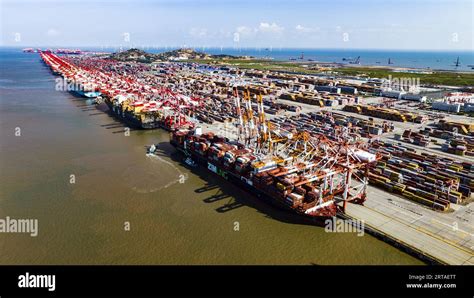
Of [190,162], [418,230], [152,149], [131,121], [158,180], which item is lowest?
[418,230]

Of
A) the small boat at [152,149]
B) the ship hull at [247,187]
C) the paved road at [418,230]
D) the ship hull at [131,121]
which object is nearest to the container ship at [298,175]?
the ship hull at [247,187]

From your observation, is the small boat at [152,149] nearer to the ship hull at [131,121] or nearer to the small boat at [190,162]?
the small boat at [190,162]

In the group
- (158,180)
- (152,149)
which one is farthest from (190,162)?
(152,149)

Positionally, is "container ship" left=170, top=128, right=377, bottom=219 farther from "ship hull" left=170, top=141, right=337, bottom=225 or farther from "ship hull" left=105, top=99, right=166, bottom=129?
"ship hull" left=105, top=99, right=166, bottom=129

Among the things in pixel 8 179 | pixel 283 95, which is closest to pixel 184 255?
pixel 8 179

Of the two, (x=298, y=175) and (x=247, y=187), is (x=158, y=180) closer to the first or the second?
(x=247, y=187)

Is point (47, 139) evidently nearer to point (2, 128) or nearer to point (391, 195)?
point (2, 128)

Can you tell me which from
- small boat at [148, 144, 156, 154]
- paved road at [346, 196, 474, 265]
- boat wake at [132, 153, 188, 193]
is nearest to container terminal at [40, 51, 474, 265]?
paved road at [346, 196, 474, 265]
